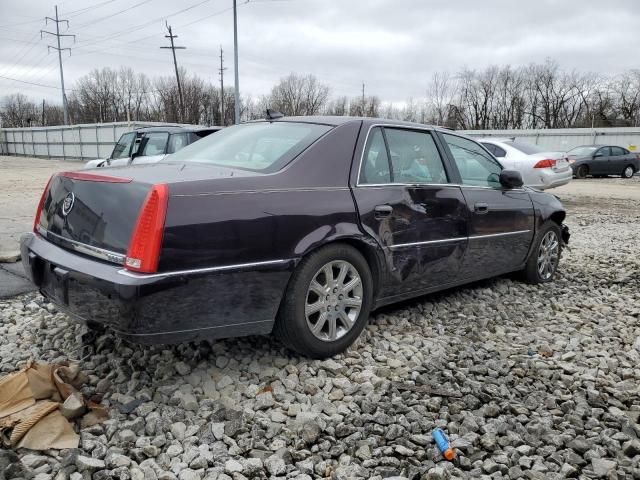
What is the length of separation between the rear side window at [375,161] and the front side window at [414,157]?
70 millimetres

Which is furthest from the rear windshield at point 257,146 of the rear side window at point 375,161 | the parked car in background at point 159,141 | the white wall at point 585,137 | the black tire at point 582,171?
the white wall at point 585,137

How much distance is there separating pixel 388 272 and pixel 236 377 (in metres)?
1.22

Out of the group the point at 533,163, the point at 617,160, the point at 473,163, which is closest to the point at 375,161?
the point at 473,163

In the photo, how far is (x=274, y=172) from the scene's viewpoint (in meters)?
3.04

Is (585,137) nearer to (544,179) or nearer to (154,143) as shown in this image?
(544,179)

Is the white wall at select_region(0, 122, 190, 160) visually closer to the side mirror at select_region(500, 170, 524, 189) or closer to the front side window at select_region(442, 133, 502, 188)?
the front side window at select_region(442, 133, 502, 188)

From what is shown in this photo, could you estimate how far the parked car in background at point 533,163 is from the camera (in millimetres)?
11398

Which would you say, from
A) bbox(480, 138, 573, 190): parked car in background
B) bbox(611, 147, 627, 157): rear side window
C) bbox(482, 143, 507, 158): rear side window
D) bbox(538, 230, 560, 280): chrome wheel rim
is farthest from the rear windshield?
bbox(611, 147, 627, 157): rear side window

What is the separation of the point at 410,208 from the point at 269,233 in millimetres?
1252

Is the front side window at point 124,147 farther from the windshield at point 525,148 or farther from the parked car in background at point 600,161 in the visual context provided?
the parked car in background at point 600,161

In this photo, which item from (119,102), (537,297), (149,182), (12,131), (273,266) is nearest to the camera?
(149,182)

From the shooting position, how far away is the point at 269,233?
9.34 feet

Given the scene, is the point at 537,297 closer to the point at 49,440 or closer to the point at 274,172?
the point at 274,172

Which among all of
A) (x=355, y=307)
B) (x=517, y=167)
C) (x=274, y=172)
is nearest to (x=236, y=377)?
(x=355, y=307)
